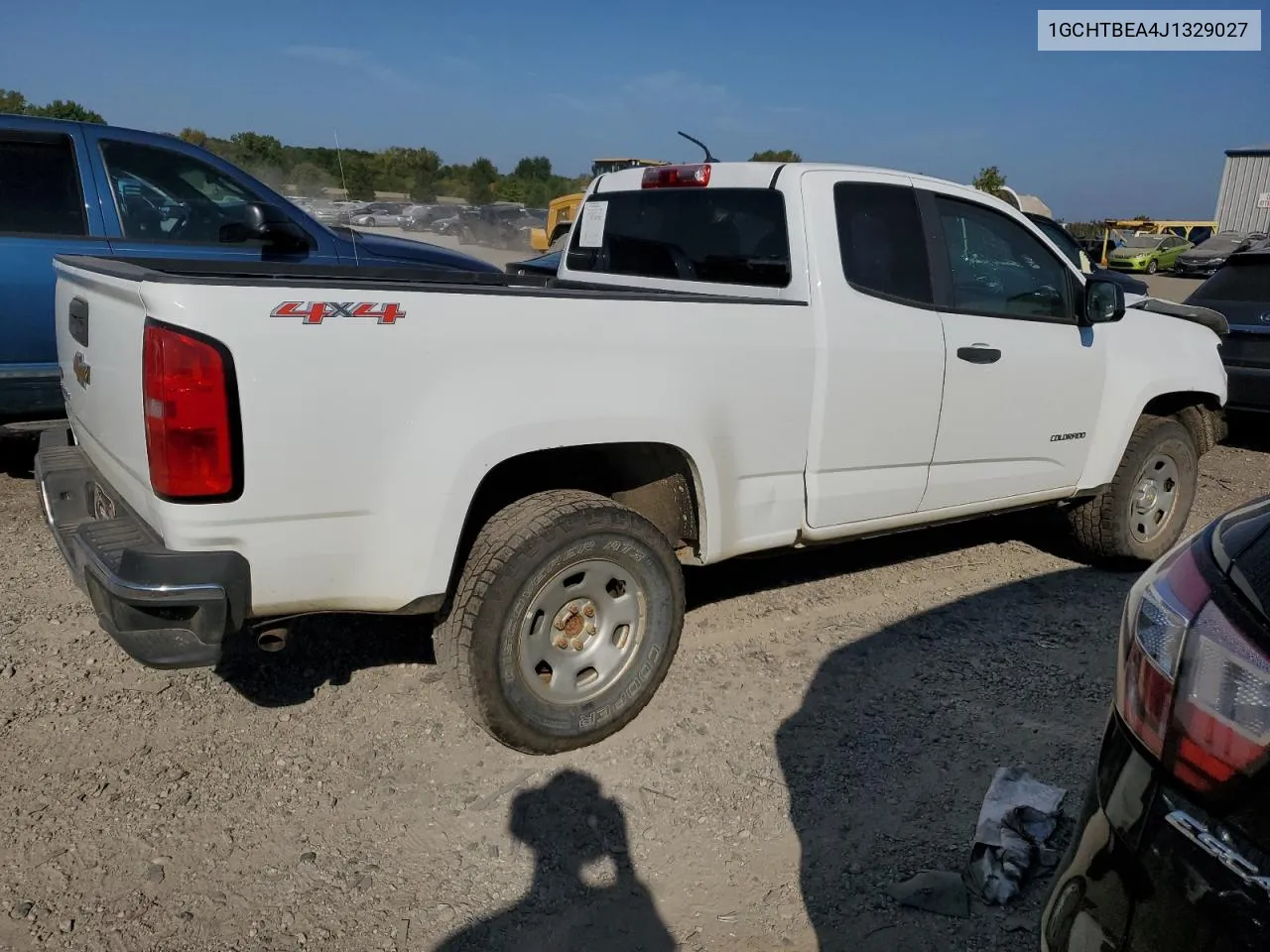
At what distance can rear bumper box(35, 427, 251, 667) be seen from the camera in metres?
2.49

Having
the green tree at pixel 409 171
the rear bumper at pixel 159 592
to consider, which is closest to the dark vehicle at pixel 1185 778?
the rear bumper at pixel 159 592

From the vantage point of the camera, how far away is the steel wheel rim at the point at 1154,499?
504 cm

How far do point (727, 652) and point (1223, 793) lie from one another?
8.72 feet

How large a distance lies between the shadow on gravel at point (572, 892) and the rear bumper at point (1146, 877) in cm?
114

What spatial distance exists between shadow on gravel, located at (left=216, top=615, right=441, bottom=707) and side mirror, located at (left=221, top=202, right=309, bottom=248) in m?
2.67

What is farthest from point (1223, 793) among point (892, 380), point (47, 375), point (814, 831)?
point (47, 375)

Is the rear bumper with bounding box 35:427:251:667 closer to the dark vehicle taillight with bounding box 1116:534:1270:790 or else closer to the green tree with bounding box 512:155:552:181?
the dark vehicle taillight with bounding box 1116:534:1270:790

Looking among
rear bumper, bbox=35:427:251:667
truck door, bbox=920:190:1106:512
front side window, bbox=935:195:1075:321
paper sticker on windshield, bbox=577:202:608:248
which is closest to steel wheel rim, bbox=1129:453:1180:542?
truck door, bbox=920:190:1106:512

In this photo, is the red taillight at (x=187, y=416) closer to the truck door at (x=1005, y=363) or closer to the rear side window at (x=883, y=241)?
the rear side window at (x=883, y=241)

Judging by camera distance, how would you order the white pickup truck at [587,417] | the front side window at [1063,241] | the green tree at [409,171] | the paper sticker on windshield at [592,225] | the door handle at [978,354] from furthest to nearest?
the green tree at [409,171] < the front side window at [1063,241] < the paper sticker on windshield at [592,225] < the door handle at [978,354] < the white pickup truck at [587,417]

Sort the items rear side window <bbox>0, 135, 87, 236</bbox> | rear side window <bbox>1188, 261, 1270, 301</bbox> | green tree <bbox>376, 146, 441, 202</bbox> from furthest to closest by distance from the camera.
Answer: green tree <bbox>376, 146, 441, 202</bbox>
rear side window <bbox>1188, 261, 1270, 301</bbox>
rear side window <bbox>0, 135, 87, 236</bbox>

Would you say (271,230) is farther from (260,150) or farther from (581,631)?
(260,150)

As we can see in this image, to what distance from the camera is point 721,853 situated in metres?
2.81

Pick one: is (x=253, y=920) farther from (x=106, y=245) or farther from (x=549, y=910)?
(x=106, y=245)
